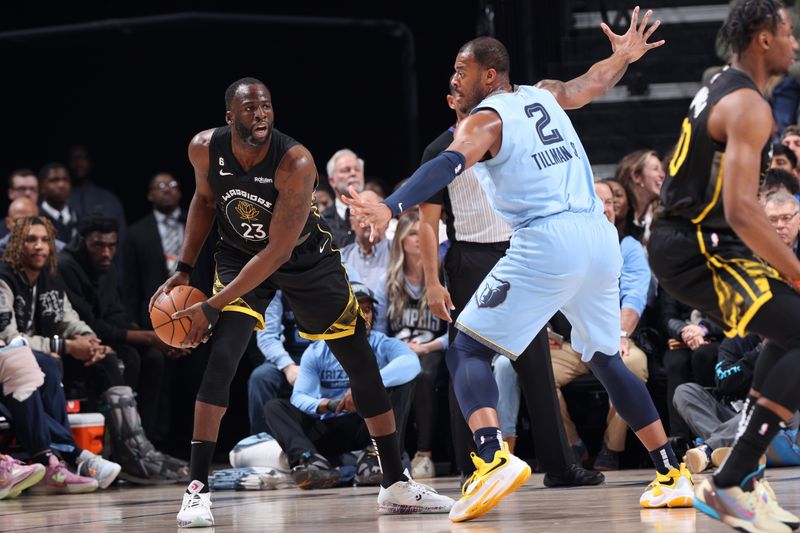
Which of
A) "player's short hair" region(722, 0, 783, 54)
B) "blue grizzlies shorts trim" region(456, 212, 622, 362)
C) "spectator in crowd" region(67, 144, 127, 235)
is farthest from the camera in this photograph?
"spectator in crowd" region(67, 144, 127, 235)

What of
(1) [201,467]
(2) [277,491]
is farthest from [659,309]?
(1) [201,467]

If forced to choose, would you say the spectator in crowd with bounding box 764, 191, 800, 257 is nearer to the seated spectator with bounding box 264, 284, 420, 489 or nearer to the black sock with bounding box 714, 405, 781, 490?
the seated spectator with bounding box 264, 284, 420, 489

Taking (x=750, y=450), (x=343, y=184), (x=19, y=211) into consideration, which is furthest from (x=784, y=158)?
(x=19, y=211)

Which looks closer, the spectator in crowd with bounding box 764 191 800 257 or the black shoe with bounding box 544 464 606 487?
the black shoe with bounding box 544 464 606 487

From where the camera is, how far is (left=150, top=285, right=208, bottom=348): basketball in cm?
452

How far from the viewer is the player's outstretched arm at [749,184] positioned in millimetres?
3438

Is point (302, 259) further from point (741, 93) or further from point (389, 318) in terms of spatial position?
point (389, 318)

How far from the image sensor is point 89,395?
7.88 m

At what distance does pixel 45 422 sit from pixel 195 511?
118 inches

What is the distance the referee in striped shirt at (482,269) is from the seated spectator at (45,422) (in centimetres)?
259

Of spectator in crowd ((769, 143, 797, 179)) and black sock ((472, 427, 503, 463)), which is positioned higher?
spectator in crowd ((769, 143, 797, 179))

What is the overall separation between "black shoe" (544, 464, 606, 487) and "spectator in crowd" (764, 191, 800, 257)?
1766mm

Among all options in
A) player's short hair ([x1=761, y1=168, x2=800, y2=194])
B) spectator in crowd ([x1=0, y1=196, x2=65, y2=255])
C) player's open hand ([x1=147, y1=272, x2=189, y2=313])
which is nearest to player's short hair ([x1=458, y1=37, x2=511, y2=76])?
player's open hand ([x1=147, y1=272, x2=189, y2=313])

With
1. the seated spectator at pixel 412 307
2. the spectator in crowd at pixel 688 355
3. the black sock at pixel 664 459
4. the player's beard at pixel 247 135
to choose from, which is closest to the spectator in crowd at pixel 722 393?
the spectator in crowd at pixel 688 355
